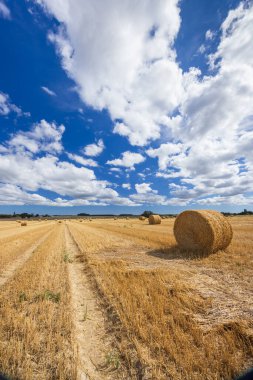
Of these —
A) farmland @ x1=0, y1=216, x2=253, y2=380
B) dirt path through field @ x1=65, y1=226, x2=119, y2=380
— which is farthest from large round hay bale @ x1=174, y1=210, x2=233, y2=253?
dirt path through field @ x1=65, y1=226, x2=119, y2=380

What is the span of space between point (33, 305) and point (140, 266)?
4926mm

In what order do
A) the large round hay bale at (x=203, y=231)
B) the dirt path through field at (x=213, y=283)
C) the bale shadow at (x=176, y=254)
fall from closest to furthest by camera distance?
the dirt path through field at (x=213, y=283) < the bale shadow at (x=176, y=254) < the large round hay bale at (x=203, y=231)

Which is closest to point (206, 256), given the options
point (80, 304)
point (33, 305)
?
point (80, 304)

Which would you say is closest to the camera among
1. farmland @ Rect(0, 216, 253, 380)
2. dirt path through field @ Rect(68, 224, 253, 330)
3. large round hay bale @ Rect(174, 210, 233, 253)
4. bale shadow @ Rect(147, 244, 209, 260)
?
farmland @ Rect(0, 216, 253, 380)

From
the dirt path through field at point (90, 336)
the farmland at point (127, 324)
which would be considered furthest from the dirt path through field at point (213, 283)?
the dirt path through field at point (90, 336)

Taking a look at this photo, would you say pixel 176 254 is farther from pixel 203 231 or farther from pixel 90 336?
pixel 90 336

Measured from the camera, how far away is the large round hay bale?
12836 millimetres

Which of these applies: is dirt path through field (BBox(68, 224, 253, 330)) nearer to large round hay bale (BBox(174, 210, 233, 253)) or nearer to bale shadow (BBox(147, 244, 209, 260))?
bale shadow (BBox(147, 244, 209, 260))

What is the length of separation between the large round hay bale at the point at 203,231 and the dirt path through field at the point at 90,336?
734cm

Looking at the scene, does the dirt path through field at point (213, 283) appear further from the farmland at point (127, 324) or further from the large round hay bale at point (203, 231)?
the large round hay bale at point (203, 231)

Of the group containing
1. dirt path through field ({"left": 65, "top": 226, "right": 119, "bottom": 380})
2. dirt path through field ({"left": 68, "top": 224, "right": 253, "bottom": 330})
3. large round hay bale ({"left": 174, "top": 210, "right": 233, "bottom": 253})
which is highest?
large round hay bale ({"left": 174, "top": 210, "right": 233, "bottom": 253})

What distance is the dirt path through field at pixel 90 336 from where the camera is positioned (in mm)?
3738

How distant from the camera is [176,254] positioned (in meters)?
13.1

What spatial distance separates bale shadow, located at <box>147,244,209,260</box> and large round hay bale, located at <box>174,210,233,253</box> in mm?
326
